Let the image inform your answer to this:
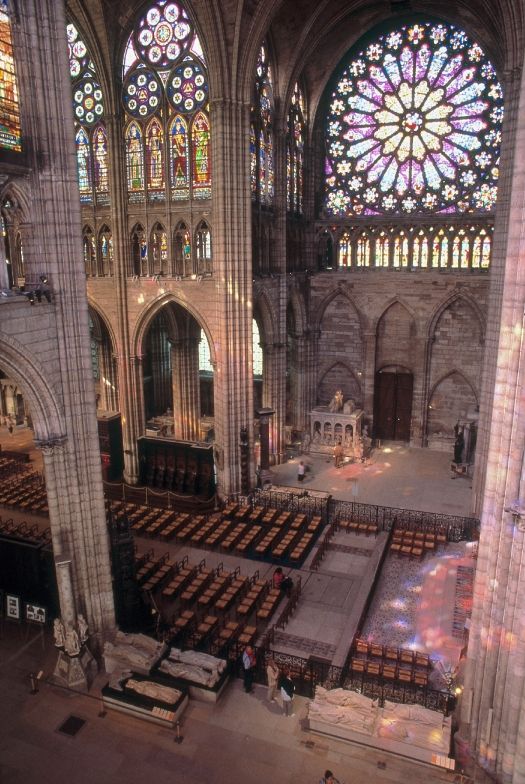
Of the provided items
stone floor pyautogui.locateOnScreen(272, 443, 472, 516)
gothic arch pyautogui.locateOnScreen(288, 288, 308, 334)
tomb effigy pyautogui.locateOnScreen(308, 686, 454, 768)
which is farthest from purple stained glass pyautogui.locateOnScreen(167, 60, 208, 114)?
tomb effigy pyautogui.locateOnScreen(308, 686, 454, 768)

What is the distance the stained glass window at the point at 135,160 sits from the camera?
25406 millimetres

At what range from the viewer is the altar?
2961 cm

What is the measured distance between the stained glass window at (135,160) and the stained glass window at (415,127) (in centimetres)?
973

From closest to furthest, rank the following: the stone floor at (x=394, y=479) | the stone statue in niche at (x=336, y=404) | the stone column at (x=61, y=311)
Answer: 1. the stone column at (x=61, y=311)
2. the stone floor at (x=394, y=479)
3. the stone statue in niche at (x=336, y=404)

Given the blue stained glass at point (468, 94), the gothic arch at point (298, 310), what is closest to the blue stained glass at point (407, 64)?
the blue stained glass at point (468, 94)

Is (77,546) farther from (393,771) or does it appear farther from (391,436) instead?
(391,436)

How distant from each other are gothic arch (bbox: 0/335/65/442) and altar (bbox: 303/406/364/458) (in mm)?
18027

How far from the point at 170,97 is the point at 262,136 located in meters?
3.95

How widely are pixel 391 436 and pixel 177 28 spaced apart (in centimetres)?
2030

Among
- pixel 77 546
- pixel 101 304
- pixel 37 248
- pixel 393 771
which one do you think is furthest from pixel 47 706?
pixel 101 304

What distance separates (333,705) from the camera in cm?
1261

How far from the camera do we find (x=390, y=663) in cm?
1487

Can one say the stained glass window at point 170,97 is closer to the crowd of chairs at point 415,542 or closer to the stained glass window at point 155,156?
the stained glass window at point 155,156

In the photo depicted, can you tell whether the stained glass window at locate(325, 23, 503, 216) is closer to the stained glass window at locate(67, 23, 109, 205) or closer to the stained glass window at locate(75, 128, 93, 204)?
the stained glass window at locate(67, 23, 109, 205)
